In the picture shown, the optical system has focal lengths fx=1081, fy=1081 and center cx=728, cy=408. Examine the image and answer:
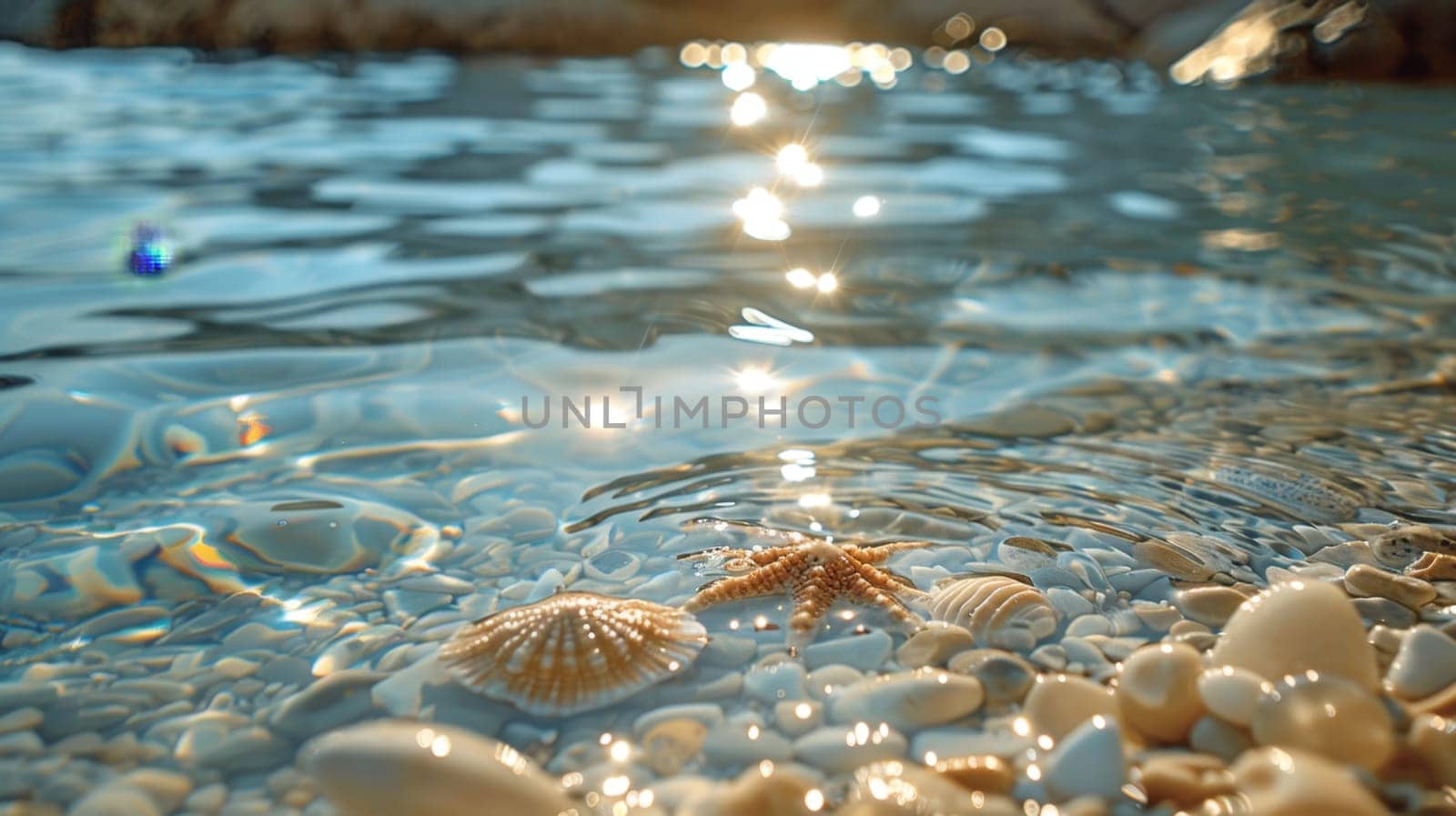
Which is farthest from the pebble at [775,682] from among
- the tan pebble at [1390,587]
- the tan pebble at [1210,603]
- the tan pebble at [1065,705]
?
the tan pebble at [1390,587]

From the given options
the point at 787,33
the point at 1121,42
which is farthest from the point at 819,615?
the point at 787,33

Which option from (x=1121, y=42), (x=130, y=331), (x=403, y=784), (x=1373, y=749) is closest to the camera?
(x=403, y=784)

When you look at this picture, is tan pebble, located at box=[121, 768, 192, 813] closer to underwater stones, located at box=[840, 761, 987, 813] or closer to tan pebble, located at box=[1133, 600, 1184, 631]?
underwater stones, located at box=[840, 761, 987, 813]

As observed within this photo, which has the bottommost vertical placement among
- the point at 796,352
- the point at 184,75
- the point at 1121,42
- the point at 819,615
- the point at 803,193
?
the point at 819,615

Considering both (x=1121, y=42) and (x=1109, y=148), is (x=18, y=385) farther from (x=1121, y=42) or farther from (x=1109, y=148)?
(x=1121, y=42)

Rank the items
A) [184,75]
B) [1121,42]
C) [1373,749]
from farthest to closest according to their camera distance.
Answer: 1. [1121,42]
2. [184,75]
3. [1373,749]

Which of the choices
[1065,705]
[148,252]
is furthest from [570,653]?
[148,252]
